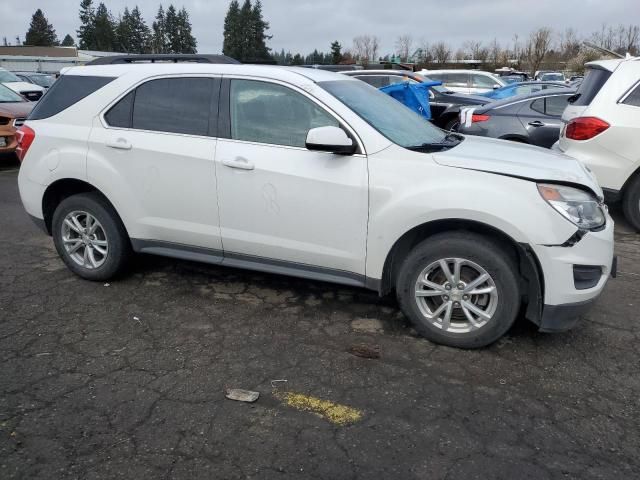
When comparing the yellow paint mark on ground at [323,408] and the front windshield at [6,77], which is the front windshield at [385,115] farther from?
the front windshield at [6,77]

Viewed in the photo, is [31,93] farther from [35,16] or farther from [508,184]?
[35,16]

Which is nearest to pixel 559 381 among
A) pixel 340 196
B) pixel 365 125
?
pixel 340 196

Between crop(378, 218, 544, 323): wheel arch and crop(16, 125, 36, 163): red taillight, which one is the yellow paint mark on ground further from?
crop(16, 125, 36, 163): red taillight

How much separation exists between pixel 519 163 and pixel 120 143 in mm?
2898

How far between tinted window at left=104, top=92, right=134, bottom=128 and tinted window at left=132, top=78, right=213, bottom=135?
0.05 meters

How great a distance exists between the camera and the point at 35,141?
4562 millimetres

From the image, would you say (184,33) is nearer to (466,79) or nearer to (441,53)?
(441,53)

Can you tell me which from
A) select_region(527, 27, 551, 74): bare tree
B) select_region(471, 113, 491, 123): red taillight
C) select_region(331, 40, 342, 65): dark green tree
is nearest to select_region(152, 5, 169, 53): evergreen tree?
select_region(331, 40, 342, 65): dark green tree

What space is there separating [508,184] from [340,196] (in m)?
1.05

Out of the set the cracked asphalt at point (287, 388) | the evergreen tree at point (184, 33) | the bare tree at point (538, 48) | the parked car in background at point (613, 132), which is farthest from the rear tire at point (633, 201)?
the evergreen tree at point (184, 33)

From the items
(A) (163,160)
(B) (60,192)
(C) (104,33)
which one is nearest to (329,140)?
(A) (163,160)

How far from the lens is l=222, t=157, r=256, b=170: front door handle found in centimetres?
384

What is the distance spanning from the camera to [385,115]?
13.4 ft

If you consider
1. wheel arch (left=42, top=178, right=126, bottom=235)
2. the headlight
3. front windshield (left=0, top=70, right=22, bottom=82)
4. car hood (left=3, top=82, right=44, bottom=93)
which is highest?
front windshield (left=0, top=70, right=22, bottom=82)
